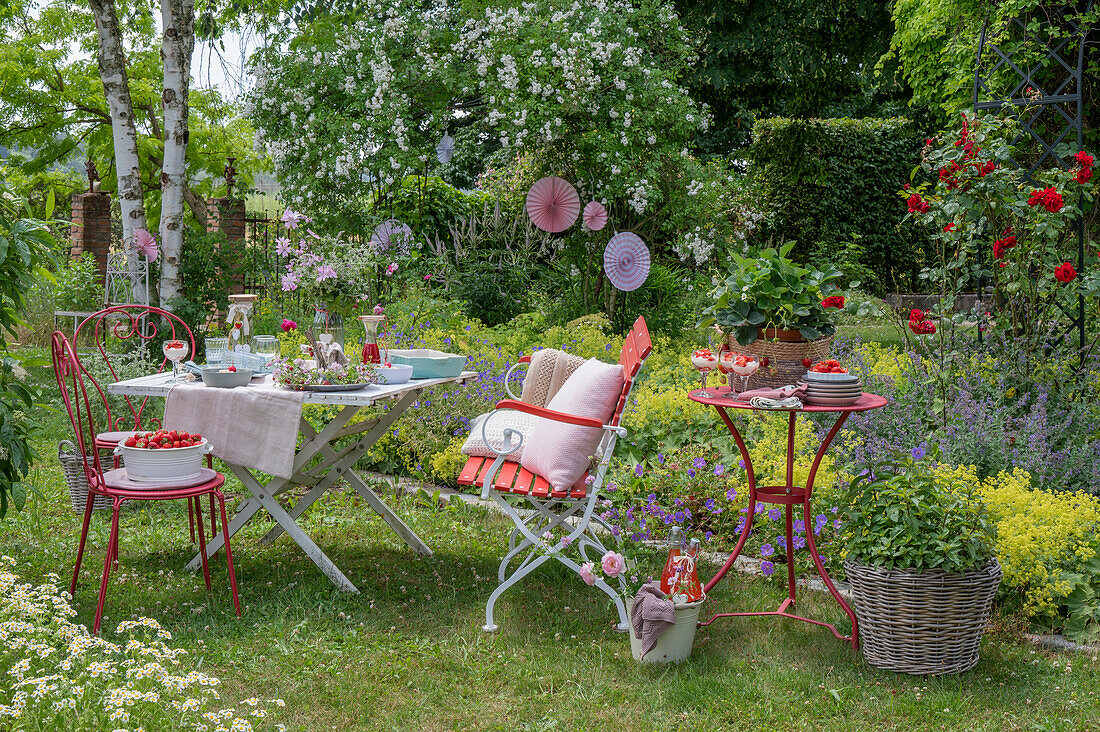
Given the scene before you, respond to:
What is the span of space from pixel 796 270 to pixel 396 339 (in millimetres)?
3509

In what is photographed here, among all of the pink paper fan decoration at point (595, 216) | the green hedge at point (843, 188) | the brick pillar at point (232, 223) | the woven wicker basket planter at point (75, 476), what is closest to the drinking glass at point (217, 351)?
the woven wicker basket planter at point (75, 476)

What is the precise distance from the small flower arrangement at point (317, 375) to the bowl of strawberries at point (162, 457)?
408 mm

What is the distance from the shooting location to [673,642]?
3012mm

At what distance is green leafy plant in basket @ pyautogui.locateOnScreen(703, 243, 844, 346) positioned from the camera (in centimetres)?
319

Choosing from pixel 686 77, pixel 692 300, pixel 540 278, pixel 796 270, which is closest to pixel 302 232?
pixel 540 278

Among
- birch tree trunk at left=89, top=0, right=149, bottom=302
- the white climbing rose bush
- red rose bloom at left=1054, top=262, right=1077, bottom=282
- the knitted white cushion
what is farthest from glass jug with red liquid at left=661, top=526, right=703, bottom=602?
birch tree trunk at left=89, top=0, right=149, bottom=302

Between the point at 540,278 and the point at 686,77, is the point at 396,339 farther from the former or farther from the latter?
the point at 686,77

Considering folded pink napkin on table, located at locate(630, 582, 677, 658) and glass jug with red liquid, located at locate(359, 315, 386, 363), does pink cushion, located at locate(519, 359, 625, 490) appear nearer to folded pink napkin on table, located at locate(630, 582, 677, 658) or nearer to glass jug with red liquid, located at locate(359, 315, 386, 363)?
folded pink napkin on table, located at locate(630, 582, 677, 658)

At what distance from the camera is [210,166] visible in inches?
454

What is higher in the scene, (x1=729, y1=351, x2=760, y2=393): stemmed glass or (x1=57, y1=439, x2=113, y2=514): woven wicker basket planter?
(x1=729, y1=351, x2=760, y2=393): stemmed glass

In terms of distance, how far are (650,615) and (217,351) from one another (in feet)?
6.74

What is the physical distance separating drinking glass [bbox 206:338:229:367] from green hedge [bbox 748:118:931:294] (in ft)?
30.9

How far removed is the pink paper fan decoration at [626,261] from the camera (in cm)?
775

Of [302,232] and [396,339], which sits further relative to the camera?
[302,232]
